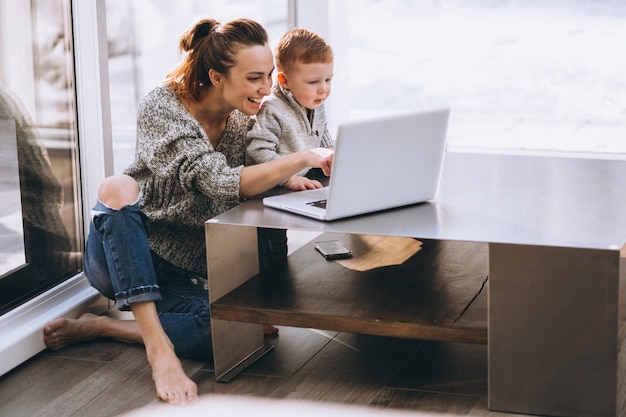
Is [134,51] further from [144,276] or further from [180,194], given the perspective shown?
[144,276]

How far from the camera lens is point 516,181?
7.16 feet

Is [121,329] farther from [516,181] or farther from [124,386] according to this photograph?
[516,181]

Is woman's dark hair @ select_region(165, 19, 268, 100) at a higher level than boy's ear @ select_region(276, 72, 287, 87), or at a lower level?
higher

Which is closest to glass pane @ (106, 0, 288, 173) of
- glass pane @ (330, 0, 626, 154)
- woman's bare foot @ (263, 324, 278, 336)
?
woman's bare foot @ (263, 324, 278, 336)

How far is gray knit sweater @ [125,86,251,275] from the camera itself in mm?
2008

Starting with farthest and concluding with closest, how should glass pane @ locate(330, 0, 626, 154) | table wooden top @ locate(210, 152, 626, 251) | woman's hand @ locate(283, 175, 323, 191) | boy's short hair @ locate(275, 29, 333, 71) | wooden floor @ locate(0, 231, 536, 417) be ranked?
glass pane @ locate(330, 0, 626, 154) < boy's short hair @ locate(275, 29, 333, 71) < woman's hand @ locate(283, 175, 323, 191) < wooden floor @ locate(0, 231, 536, 417) < table wooden top @ locate(210, 152, 626, 251)

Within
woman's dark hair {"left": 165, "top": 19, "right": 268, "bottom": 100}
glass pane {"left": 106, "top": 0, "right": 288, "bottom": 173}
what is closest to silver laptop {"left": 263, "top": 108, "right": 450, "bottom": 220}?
woman's dark hair {"left": 165, "top": 19, "right": 268, "bottom": 100}

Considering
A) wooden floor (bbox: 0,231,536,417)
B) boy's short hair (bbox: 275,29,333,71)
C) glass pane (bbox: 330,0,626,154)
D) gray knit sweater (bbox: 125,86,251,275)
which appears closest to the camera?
wooden floor (bbox: 0,231,536,417)

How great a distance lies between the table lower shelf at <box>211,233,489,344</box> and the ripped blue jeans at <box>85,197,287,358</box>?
128 mm

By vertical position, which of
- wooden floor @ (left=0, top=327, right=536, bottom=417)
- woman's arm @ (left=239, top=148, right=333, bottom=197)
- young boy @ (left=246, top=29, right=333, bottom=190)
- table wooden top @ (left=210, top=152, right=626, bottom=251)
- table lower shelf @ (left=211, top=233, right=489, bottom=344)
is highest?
young boy @ (left=246, top=29, right=333, bottom=190)

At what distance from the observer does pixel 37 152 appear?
7.42 feet

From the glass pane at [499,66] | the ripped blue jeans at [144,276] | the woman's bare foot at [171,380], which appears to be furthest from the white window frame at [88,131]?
the glass pane at [499,66]

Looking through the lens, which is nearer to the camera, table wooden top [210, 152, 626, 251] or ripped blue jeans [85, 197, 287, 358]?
table wooden top [210, 152, 626, 251]

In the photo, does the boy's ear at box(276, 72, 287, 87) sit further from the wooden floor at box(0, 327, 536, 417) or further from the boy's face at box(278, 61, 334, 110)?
the wooden floor at box(0, 327, 536, 417)
